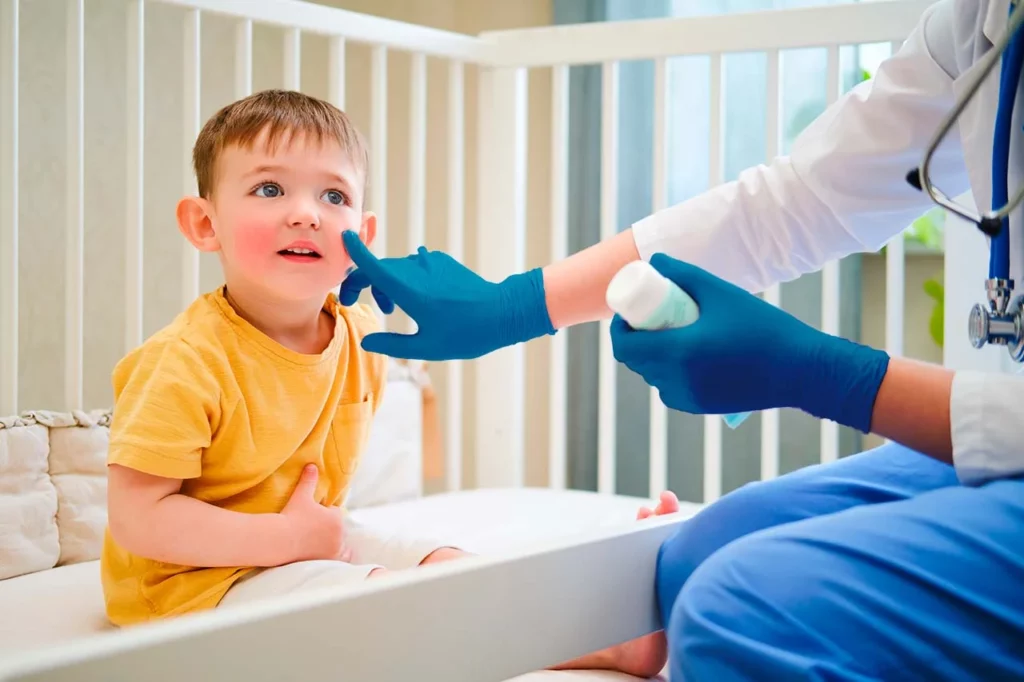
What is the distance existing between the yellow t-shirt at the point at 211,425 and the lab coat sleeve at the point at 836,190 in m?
0.37

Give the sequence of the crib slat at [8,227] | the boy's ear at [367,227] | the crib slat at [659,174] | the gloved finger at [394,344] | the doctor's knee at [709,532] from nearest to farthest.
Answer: the doctor's knee at [709,532] → the gloved finger at [394,344] → the boy's ear at [367,227] → the crib slat at [8,227] → the crib slat at [659,174]

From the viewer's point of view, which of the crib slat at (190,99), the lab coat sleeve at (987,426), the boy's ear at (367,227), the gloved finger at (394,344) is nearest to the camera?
the lab coat sleeve at (987,426)

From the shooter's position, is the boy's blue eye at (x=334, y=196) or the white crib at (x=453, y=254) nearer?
the white crib at (x=453, y=254)

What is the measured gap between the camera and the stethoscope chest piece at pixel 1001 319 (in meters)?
0.70

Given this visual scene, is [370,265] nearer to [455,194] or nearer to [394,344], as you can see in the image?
[394,344]

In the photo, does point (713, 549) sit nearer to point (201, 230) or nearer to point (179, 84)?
point (201, 230)

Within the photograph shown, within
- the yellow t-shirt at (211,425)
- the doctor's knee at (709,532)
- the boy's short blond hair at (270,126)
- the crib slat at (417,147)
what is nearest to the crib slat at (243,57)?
the crib slat at (417,147)

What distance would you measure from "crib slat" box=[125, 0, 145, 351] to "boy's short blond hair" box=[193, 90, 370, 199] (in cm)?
32

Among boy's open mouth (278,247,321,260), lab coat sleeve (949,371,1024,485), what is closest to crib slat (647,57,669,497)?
boy's open mouth (278,247,321,260)

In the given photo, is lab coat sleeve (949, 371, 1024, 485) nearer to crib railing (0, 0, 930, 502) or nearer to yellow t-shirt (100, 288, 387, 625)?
yellow t-shirt (100, 288, 387, 625)

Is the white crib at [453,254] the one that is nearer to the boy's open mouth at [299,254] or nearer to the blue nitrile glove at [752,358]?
the blue nitrile glove at [752,358]

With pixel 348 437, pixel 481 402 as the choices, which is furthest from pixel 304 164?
pixel 481 402

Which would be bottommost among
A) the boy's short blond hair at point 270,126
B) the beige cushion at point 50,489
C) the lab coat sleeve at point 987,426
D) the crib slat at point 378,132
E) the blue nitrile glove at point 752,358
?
the beige cushion at point 50,489

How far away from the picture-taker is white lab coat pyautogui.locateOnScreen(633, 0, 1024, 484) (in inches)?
31.4
